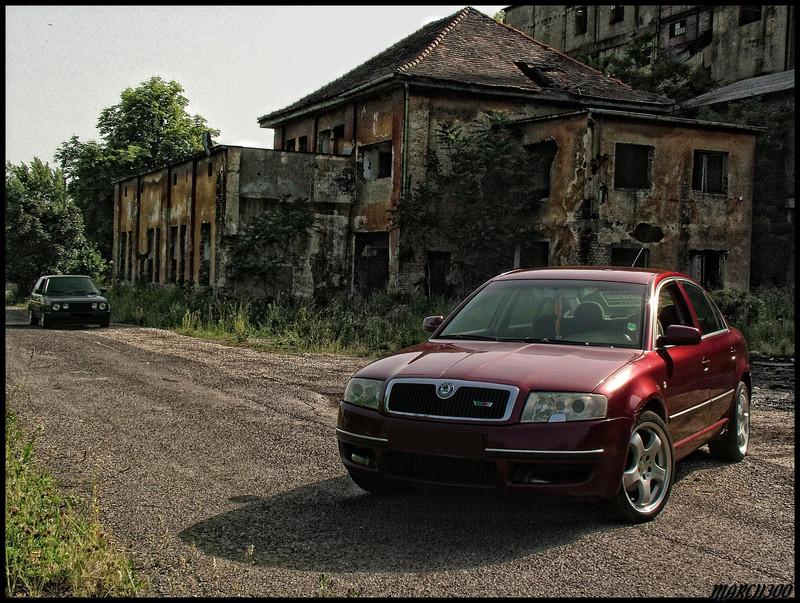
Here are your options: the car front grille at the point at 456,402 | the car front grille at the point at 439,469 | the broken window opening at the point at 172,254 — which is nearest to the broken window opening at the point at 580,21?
the broken window opening at the point at 172,254

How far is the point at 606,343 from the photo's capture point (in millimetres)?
6184

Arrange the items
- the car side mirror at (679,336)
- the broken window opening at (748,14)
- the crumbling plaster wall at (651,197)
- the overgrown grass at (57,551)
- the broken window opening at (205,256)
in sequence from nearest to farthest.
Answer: the overgrown grass at (57,551)
the car side mirror at (679,336)
the crumbling plaster wall at (651,197)
the broken window opening at (205,256)
the broken window opening at (748,14)

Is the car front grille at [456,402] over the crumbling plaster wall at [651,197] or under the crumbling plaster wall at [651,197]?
under

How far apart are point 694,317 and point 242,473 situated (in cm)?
375

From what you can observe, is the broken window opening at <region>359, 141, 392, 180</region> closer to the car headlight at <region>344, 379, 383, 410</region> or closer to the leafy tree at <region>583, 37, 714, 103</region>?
the leafy tree at <region>583, 37, 714, 103</region>

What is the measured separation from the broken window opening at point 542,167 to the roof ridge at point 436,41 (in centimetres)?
492

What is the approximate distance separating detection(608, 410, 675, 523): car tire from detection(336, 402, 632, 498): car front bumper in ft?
0.63

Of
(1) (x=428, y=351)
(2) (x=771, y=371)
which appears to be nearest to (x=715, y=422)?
(1) (x=428, y=351)

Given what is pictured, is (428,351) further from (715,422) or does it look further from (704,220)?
(704,220)

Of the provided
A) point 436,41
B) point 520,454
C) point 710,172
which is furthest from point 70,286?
point 520,454

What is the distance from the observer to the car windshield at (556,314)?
631cm

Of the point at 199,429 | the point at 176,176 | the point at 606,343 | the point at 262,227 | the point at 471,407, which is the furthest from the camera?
the point at 176,176

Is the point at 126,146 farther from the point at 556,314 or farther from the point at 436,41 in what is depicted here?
the point at 556,314

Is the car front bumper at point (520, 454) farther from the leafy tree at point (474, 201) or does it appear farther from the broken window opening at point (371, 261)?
the broken window opening at point (371, 261)
